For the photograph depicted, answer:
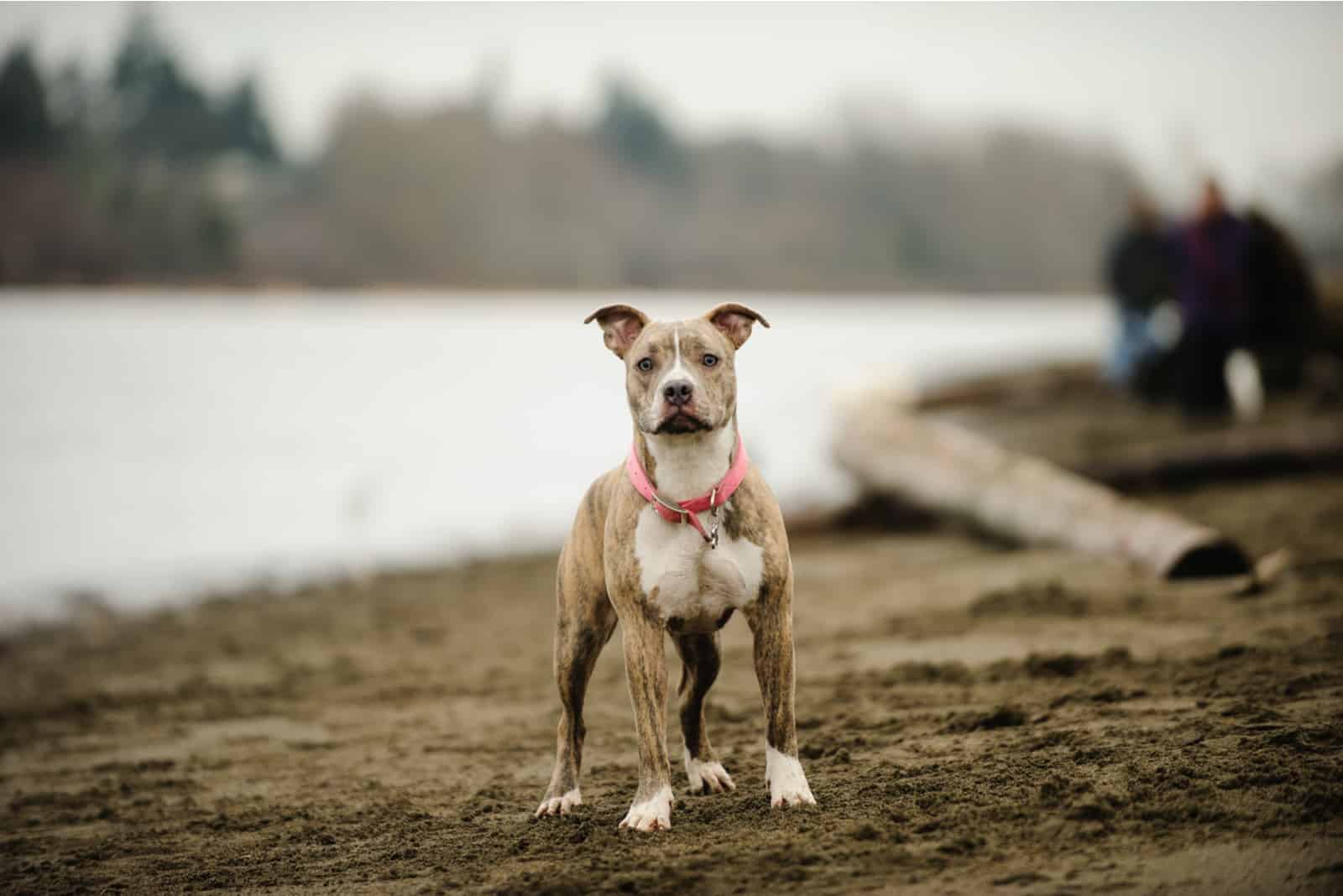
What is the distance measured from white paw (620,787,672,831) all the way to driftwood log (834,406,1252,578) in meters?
5.13

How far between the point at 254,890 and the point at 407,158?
56044 millimetres

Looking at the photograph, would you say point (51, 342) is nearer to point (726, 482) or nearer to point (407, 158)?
point (726, 482)

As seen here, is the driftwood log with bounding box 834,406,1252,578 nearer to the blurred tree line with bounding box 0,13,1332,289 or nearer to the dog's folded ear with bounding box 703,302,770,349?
the dog's folded ear with bounding box 703,302,770,349

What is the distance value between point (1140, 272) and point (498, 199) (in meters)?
45.8

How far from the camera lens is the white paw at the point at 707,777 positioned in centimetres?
536

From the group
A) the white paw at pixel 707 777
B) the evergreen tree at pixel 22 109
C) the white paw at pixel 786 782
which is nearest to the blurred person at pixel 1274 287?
the white paw at pixel 707 777

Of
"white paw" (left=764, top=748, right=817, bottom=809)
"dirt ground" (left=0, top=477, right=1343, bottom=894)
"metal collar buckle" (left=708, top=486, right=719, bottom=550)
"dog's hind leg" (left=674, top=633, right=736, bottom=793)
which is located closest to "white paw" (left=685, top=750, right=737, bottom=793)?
"dog's hind leg" (left=674, top=633, right=736, bottom=793)

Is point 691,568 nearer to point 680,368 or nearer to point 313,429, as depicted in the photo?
point 680,368

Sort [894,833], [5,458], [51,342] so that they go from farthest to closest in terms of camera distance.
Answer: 1. [51,342]
2. [5,458]
3. [894,833]

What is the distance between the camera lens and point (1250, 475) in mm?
13195

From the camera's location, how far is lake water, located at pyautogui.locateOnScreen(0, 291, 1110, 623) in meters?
16.8

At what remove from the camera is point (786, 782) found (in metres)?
4.88

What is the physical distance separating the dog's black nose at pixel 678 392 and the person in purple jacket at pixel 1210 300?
13.6 metres

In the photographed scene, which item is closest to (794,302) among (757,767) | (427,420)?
(427,420)
